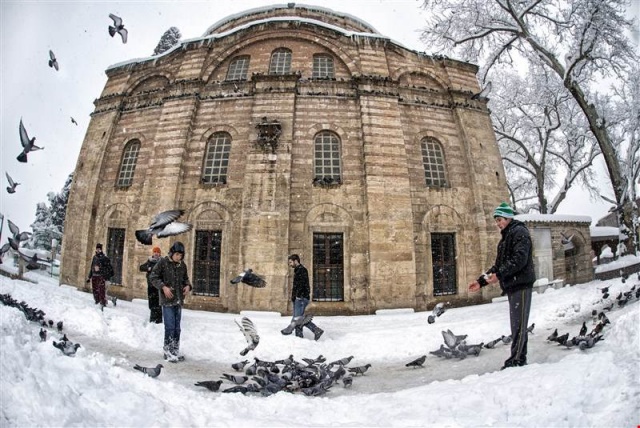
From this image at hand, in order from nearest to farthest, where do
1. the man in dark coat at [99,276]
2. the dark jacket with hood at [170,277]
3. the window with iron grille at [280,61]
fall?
1. the dark jacket with hood at [170,277]
2. the man in dark coat at [99,276]
3. the window with iron grille at [280,61]

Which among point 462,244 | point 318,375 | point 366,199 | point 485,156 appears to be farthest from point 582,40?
point 318,375

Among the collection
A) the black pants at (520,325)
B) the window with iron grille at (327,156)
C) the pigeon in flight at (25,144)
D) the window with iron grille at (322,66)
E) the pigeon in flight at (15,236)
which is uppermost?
the window with iron grille at (322,66)

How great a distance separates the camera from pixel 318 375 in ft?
14.0

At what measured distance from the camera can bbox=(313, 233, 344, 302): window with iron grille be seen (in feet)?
35.4

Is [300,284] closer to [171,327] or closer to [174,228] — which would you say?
[171,327]

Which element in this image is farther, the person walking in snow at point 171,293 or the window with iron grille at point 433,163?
the window with iron grille at point 433,163

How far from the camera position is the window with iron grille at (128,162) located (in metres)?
13.4

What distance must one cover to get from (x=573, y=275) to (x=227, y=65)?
618 inches

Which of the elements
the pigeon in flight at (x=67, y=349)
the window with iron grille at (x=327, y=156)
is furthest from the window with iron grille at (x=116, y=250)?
the pigeon in flight at (x=67, y=349)

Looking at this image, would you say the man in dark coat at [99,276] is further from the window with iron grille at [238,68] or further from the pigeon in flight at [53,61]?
the window with iron grille at [238,68]

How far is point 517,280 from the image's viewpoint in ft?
12.4

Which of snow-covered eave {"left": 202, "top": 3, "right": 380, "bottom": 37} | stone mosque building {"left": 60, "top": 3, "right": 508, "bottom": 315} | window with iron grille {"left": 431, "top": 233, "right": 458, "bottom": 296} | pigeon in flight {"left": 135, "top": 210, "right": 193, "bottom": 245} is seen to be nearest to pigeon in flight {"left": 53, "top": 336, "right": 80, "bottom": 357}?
pigeon in flight {"left": 135, "top": 210, "right": 193, "bottom": 245}

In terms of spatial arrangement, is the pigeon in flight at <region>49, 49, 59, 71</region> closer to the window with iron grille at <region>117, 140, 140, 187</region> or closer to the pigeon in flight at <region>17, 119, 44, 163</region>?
the pigeon in flight at <region>17, 119, 44, 163</region>

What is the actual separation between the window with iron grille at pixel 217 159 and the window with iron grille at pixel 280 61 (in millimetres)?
3423
